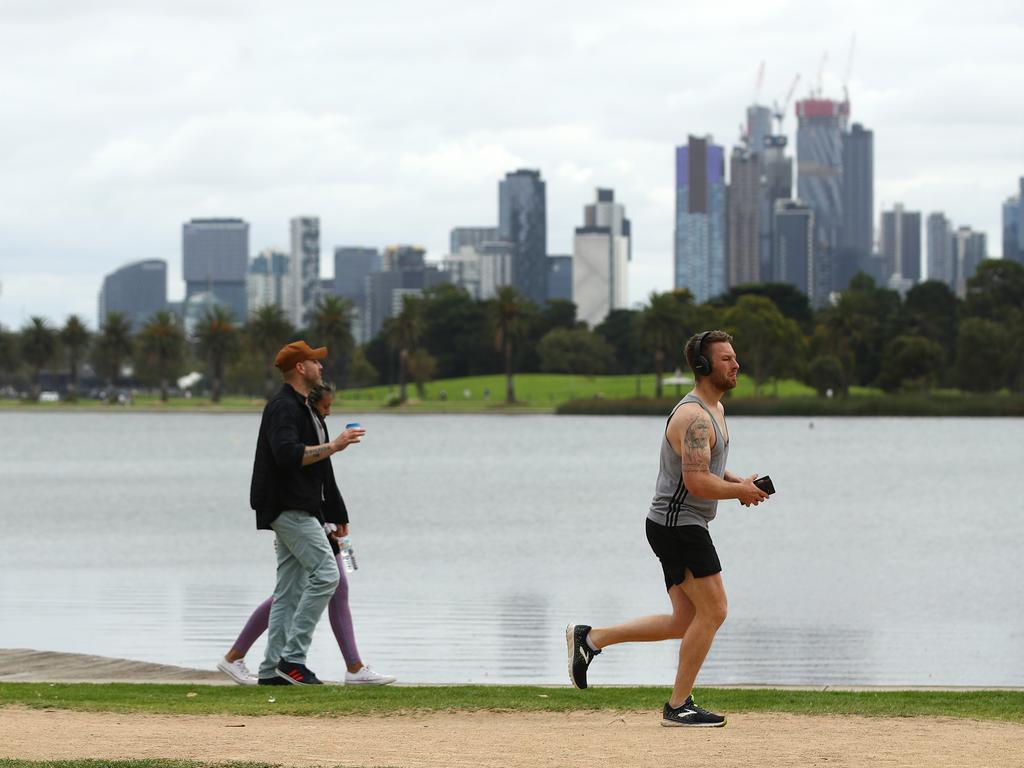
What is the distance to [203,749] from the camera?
28.7 feet

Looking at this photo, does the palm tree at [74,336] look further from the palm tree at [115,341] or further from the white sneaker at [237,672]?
the white sneaker at [237,672]

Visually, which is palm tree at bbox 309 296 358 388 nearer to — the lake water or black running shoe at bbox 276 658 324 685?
the lake water

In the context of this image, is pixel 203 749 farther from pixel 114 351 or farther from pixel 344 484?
pixel 114 351

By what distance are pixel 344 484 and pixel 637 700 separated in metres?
40.4

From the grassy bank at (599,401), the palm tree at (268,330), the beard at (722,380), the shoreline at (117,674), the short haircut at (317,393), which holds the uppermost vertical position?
the palm tree at (268,330)

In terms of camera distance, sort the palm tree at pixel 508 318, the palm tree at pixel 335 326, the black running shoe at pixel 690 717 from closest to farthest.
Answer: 1. the black running shoe at pixel 690 717
2. the palm tree at pixel 508 318
3. the palm tree at pixel 335 326

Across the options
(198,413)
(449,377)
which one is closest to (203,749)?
(198,413)

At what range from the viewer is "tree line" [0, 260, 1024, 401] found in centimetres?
13812

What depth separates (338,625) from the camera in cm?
1262

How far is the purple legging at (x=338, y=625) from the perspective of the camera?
41.0 ft

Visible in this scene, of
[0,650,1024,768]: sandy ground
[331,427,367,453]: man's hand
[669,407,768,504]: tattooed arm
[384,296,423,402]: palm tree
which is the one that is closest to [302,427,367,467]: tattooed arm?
[331,427,367,453]: man's hand

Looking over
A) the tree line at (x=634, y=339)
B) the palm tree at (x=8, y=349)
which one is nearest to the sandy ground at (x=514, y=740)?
the tree line at (x=634, y=339)

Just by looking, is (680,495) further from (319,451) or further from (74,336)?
(74,336)

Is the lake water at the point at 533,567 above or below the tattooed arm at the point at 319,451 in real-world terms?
below
